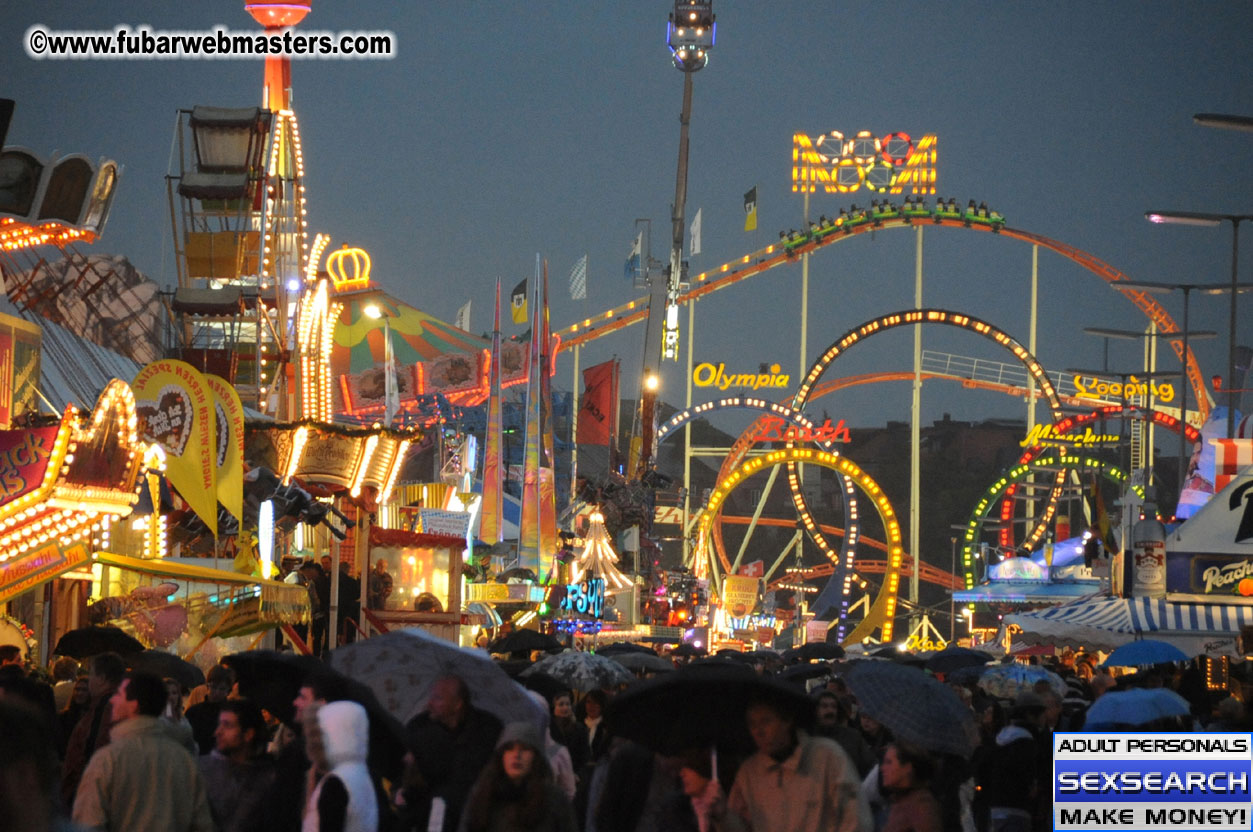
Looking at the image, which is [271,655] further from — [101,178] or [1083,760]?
[101,178]

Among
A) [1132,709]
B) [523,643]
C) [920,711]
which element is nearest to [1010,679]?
[1132,709]

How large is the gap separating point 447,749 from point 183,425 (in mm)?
8221

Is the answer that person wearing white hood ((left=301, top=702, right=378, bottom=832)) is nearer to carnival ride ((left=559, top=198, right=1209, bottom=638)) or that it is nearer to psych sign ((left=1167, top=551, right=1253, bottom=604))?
psych sign ((left=1167, top=551, right=1253, bottom=604))

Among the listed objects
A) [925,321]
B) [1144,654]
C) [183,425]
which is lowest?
[1144,654]

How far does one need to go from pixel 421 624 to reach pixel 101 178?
8.91 metres

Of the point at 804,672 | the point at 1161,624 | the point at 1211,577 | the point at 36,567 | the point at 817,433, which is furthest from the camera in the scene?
the point at 817,433

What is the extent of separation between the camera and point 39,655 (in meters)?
17.1

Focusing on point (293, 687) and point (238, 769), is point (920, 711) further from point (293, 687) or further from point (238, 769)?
point (238, 769)

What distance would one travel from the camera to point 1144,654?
19.0 m

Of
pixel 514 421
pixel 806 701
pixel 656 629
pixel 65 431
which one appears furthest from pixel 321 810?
pixel 514 421

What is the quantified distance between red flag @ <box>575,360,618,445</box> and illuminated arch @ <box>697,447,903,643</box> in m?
3.34

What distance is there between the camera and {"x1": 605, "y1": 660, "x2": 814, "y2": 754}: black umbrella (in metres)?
6.32

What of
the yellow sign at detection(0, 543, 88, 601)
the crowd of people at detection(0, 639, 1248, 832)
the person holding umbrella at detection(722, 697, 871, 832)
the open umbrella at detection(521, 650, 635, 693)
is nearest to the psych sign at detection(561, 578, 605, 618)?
the open umbrella at detection(521, 650, 635, 693)

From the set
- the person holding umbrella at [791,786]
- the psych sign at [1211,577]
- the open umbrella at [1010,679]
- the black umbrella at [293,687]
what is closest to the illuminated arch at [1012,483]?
the psych sign at [1211,577]
